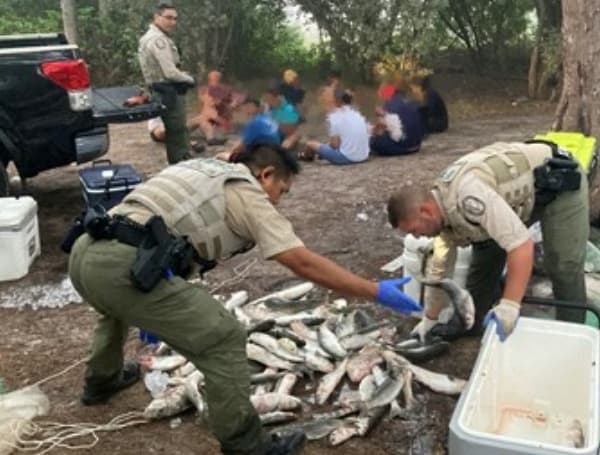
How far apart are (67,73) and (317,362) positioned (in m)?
3.38

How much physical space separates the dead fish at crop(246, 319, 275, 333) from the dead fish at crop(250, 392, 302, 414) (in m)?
0.65

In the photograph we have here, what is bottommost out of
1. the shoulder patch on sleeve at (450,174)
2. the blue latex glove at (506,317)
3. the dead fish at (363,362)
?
the dead fish at (363,362)

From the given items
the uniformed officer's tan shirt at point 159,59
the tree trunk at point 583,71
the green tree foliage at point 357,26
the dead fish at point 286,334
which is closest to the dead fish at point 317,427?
the dead fish at point 286,334

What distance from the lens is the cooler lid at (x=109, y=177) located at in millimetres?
6234

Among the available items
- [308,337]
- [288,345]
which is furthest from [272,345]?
[308,337]

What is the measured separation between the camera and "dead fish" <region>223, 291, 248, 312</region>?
17.2 ft

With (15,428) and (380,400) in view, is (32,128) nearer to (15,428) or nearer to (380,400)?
(15,428)

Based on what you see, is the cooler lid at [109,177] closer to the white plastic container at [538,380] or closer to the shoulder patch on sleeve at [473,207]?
the shoulder patch on sleeve at [473,207]

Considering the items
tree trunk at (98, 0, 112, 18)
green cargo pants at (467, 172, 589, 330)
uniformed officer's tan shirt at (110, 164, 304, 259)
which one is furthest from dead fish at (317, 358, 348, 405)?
tree trunk at (98, 0, 112, 18)

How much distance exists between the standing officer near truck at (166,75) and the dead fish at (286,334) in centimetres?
409

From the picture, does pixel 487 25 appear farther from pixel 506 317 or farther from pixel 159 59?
pixel 506 317

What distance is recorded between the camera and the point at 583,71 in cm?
603

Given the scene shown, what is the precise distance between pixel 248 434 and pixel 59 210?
463 centimetres

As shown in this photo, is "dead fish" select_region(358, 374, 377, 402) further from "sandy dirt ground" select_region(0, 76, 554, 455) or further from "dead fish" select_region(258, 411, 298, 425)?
"dead fish" select_region(258, 411, 298, 425)
